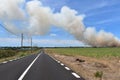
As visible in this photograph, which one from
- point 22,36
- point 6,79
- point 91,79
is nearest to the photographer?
point 6,79

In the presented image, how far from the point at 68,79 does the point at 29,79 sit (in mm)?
1852

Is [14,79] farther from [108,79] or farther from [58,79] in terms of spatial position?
[108,79]

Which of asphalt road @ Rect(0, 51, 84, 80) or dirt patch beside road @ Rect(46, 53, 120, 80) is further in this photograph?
dirt patch beside road @ Rect(46, 53, 120, 80)

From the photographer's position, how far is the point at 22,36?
12150 centimetres

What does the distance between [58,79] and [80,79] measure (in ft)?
3.59

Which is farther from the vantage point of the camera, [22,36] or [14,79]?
[22,36]

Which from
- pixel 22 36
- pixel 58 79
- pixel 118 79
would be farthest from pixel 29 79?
pixel 22 36

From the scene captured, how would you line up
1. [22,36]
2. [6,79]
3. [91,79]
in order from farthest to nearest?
[22,36] < [91,79] < [6,79]

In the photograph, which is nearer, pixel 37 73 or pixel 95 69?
pixel 37 73

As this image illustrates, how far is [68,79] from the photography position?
14039 mm

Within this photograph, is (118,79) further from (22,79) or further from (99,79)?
(22,79)

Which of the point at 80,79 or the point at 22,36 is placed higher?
the point at 22,36

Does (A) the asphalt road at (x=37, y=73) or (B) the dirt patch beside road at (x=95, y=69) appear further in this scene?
(B) the dirt patch beside road at (x=95, y=69)

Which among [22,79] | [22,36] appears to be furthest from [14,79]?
[22,36]
